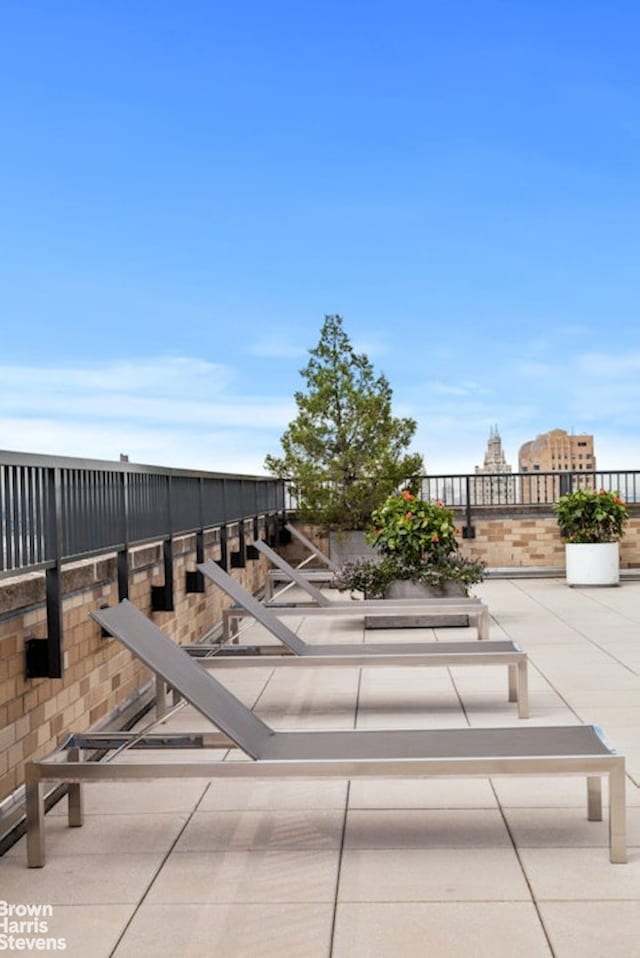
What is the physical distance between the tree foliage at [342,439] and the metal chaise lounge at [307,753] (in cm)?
1190

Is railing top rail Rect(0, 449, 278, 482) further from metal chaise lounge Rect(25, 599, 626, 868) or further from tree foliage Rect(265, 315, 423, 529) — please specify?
tree foliage Rect(265, 315, 423, 529)

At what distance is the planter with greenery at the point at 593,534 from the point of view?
14391 mm

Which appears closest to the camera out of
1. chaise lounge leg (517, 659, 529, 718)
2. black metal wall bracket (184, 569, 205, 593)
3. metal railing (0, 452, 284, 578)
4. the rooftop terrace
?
the rooftop terrace

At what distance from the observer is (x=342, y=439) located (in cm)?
1706

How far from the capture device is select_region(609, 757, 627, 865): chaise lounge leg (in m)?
3.85

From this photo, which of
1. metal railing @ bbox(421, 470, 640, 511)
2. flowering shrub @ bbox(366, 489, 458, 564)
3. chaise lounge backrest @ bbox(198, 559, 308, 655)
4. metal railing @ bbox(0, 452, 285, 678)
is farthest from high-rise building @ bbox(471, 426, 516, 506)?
chaise lounge backrest @ bbox(198, 559, 308, 655)

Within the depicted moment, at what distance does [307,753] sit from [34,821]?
1.05 meters

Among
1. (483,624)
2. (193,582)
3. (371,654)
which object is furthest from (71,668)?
(483,624)

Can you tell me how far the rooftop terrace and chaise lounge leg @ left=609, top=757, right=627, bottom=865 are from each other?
0.16ft

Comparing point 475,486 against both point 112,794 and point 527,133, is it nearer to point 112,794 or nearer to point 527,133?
point 527,133

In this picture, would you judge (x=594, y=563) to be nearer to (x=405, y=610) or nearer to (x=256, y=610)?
(x=405, y=610)

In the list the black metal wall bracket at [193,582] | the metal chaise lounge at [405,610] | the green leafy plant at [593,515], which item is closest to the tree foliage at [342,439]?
the green leafy plant at [593,515]

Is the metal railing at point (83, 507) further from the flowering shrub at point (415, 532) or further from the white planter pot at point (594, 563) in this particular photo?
the white planter pot at point (594, 563)

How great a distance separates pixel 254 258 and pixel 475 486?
871 cm
